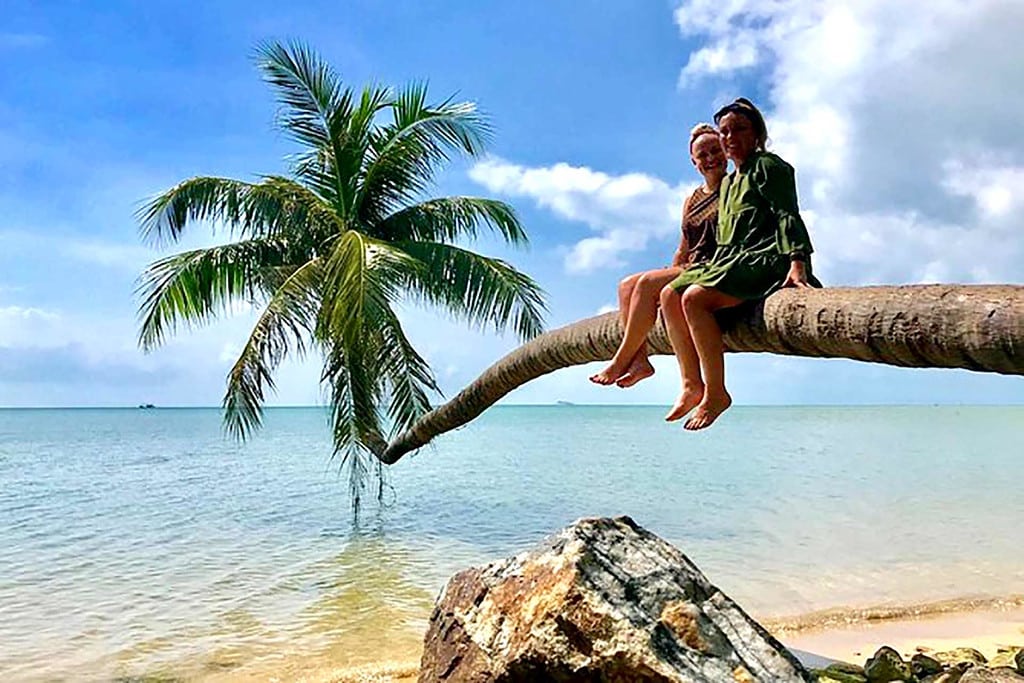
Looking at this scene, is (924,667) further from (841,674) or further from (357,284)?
(357,284)

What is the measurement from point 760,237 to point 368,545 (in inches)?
477

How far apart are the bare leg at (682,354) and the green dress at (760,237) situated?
6.1 inches

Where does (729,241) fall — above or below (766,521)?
above

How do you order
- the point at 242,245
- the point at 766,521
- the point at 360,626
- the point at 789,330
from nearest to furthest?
the point at 789,330 → the point at 360,626 → the point at 242,245 → the point at 766,521

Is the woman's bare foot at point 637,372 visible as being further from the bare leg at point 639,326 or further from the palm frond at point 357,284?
the palm frond at point 357,284

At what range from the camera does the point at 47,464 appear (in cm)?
3612

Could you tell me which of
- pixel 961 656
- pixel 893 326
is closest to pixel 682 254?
pixel 893 326

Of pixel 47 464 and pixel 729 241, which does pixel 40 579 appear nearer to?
pixel 729 241

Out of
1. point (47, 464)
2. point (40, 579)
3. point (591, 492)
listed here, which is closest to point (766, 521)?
point (591, 492)

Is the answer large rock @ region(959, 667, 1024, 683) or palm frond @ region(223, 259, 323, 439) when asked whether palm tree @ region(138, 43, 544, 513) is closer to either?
palm frond @ region(223, 259, 323, 439)

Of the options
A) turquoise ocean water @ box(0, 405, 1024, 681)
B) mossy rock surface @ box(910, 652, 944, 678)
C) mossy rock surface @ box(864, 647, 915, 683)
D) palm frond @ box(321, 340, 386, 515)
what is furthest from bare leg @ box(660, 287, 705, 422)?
palm frond @ box(321, 340, 386, 515)

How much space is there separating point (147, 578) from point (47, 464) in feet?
90.1

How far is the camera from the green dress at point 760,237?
3.97m

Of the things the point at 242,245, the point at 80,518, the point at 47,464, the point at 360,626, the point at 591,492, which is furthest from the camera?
the point at 47,464
